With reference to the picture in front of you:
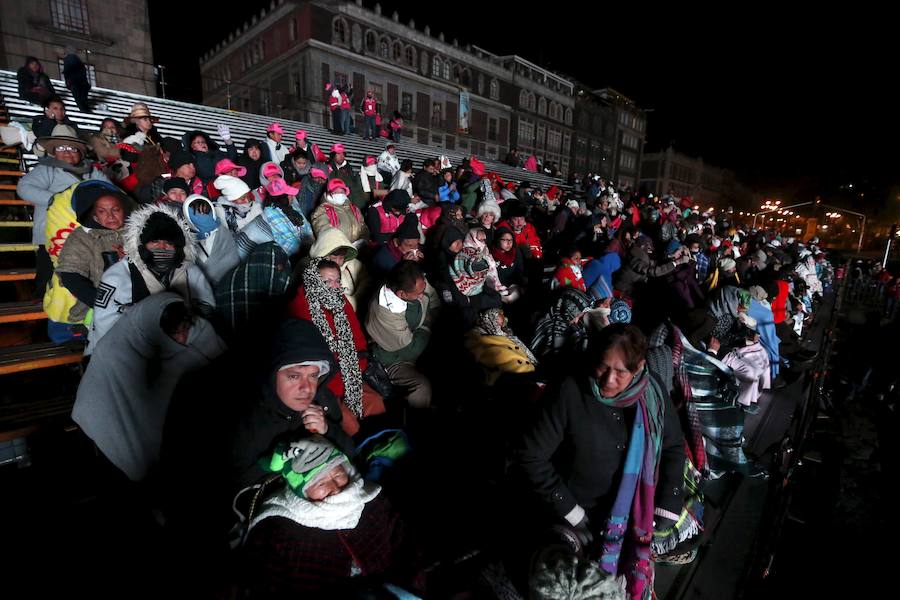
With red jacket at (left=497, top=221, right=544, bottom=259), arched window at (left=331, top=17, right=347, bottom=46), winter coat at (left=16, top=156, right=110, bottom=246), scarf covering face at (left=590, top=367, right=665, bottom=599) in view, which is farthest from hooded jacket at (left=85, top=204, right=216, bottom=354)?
arched window at (left=331, top=17, right=347, bottom=46)

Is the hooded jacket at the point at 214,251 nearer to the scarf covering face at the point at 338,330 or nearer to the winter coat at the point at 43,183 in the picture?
the scarf covering face at the point at 338,330

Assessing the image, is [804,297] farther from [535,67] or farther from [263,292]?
[535,67]

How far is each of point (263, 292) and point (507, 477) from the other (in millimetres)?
2506

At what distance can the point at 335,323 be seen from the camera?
11.3 ft

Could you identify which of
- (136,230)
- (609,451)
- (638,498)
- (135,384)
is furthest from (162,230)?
(638,498)

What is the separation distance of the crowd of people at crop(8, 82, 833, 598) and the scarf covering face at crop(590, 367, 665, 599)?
0.5 inches

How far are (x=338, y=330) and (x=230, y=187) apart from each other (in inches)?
99.9

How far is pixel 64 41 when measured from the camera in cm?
2031

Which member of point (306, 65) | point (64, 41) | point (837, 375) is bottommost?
point (837, 375)

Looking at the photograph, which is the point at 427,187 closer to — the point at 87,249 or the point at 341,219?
the point at 341,219

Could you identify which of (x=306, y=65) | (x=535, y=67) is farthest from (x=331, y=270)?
(x=535, y=67)

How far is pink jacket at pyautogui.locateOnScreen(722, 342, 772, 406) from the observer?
17.3ft

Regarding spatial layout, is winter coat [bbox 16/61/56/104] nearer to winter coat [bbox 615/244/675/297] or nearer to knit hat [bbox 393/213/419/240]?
knit hat [bbox 393/213/419/240]

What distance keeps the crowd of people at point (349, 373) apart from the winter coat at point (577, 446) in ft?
0.04
